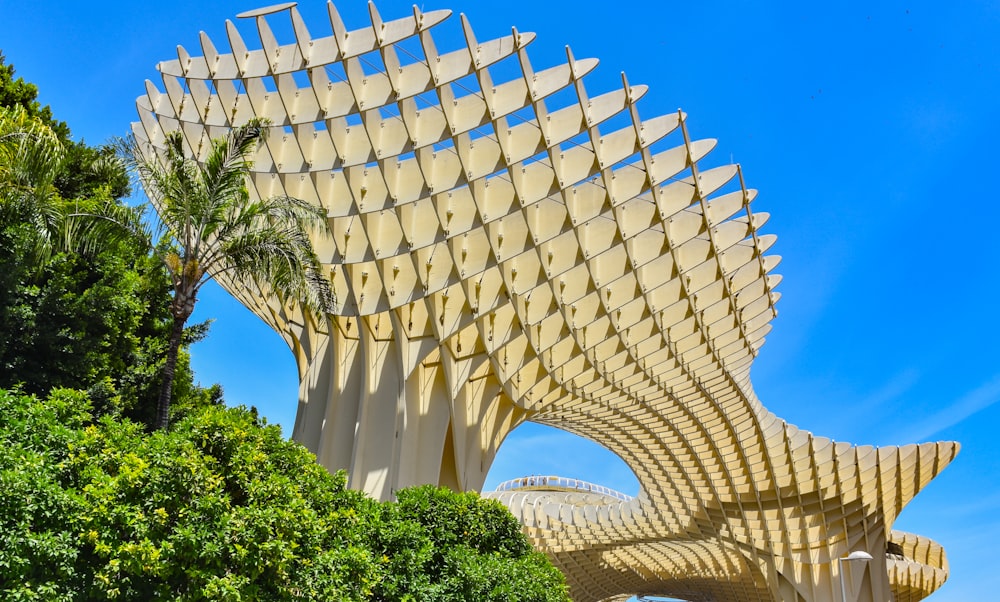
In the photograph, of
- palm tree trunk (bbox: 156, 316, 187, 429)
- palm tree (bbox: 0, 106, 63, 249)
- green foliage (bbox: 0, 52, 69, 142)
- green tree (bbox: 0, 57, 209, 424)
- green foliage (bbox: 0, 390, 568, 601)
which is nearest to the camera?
green foliage (bbox: 0, 390, 568, 601)

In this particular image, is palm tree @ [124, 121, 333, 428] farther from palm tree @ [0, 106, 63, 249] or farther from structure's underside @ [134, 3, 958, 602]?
structure's underside @ [134, 3, 958, 602]

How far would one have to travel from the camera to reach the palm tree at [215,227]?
14.0 meters

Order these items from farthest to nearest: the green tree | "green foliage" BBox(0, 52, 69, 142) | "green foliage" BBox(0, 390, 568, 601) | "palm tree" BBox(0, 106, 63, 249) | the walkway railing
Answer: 1. the walkway railing
2. "green foliage" BBox(0, 52, 69, 142)
3. the green tree
4. "palm tree" BBox(0, 106, 63, 249)
5. "green foliage" BBox(0, 390, 568, 601)

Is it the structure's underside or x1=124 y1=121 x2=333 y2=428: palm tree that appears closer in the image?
x1=124 y1=121 x2=333 y2=428: palm tree

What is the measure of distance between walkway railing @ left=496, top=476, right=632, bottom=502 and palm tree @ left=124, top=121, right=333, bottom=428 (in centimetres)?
5803

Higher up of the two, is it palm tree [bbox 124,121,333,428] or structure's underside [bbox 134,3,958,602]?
structure's underside [bbox 134,3,958,602]

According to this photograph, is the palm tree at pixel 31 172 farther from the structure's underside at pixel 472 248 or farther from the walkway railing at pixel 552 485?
the walkway railing at pixel 552 485

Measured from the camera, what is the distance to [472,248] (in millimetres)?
24453

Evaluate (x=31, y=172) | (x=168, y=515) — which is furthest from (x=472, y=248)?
(x=168, y=515)

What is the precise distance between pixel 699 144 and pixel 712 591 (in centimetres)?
6368

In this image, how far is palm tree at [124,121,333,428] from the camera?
14000 mm

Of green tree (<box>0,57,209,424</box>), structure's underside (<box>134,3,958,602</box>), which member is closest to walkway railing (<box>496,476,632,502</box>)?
structure's underside (<box>134,3,958,602</box>)

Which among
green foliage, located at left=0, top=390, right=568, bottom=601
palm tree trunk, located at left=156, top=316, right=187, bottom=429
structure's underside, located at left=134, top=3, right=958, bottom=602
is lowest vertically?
green foliage, located at left=0, top=390, right=568, bottom=601

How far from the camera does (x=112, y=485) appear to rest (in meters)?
9.90
